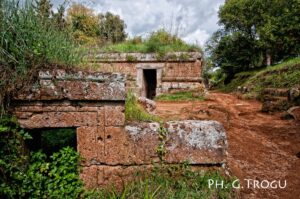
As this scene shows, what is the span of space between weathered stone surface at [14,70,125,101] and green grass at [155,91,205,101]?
334 inches

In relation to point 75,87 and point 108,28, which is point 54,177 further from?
point 108,28

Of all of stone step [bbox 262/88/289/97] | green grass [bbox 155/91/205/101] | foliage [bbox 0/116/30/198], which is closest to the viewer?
foliage [bbox 0/116/30/198]

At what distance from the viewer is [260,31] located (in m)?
19.9

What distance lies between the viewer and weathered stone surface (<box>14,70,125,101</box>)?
8.11 ft

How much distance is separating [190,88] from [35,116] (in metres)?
9.46

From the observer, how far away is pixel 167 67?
37.6ft

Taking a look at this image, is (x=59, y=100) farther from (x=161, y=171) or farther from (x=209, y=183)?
(x=209, y=183)

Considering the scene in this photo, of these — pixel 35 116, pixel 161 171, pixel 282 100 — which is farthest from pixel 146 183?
pixel 282 100

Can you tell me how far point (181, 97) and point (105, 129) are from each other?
885cm

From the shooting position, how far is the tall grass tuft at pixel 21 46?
2383 mm

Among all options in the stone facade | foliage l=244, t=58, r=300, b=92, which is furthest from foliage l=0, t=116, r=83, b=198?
foliage l=244, t=58, r=300, b=92

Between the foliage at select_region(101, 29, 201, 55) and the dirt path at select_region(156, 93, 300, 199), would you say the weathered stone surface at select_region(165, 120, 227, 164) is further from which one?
the foliage at select_region(101, 29, 201, 55)

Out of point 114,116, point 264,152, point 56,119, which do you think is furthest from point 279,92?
point 56,119

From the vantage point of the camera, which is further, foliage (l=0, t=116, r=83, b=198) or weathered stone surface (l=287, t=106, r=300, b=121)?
weathered stone surface (l=287, t=106, r=300, b=121)
